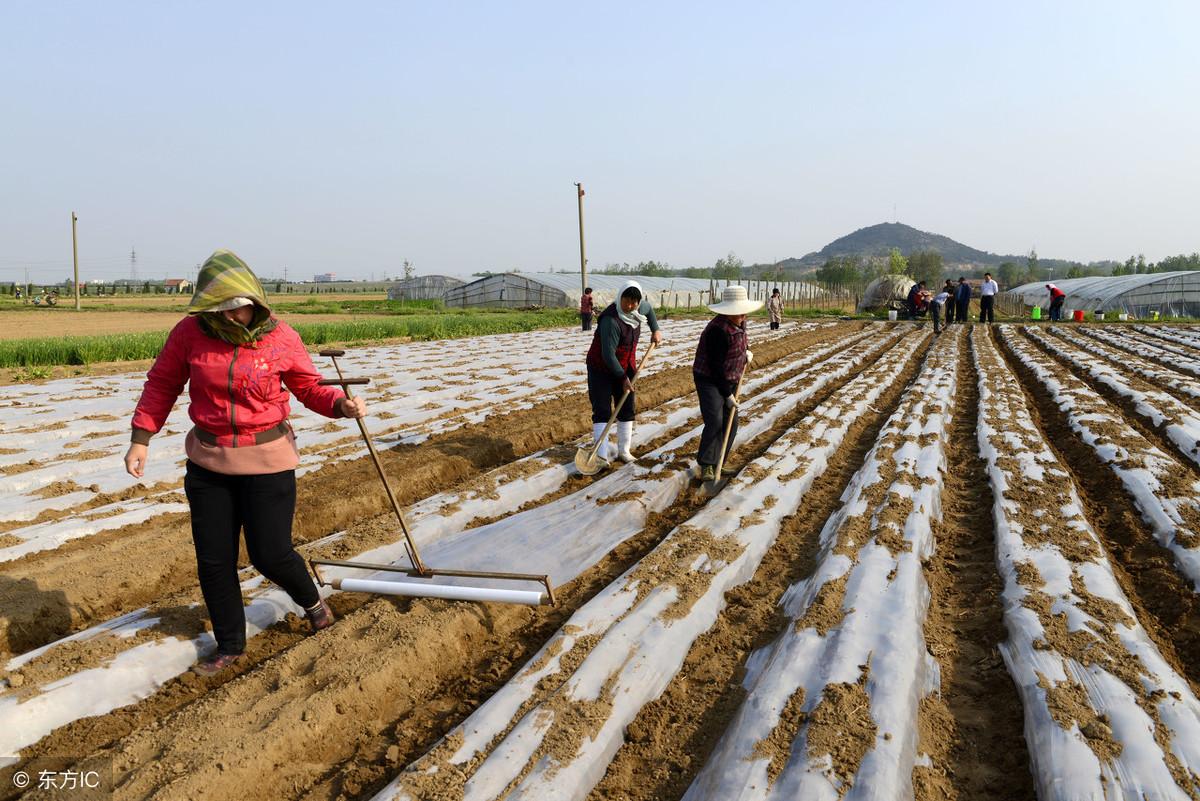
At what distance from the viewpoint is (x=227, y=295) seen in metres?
2.89

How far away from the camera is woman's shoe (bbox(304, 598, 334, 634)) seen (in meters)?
3.54

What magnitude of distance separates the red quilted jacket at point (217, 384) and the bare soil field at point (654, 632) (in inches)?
38.5

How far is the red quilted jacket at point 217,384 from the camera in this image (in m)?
3.00

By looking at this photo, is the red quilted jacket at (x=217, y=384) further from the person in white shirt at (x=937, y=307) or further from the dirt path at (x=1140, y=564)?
the person in white shirt at (x=937, y=307)

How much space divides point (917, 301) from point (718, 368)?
2468cm

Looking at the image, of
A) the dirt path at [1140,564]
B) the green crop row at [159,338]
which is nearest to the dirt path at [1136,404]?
the dirt path at [1140,564]

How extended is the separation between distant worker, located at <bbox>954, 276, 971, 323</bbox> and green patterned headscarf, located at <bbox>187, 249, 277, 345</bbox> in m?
23.0

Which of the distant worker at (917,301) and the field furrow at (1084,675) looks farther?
the distant worker at (917,301)

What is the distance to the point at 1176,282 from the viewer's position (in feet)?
93.9

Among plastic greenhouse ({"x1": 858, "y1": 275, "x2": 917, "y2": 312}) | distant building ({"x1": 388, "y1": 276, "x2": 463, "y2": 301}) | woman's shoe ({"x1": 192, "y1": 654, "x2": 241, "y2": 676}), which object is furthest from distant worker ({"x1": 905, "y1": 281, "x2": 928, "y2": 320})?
distant building ({"x1": 388, "y1": 276, "x2": 463, "y2": 301})

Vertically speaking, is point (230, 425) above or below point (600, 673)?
above

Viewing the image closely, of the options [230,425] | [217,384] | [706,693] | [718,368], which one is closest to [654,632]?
[706,693]

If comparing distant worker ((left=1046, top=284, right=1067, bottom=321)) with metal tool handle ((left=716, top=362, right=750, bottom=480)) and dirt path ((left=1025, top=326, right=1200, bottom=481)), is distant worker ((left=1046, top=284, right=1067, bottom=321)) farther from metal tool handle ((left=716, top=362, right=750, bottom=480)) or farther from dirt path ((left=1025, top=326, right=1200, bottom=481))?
metal tool handle ((left=716, top=362, right=750, bottom=480))

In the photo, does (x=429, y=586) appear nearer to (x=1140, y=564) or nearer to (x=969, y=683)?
(x=969, y=683)
